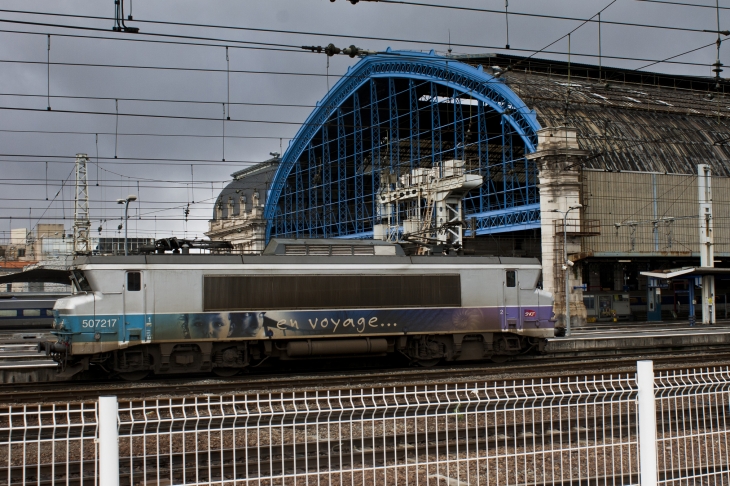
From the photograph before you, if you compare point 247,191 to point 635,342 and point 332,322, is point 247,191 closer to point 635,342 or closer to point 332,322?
point 635,342

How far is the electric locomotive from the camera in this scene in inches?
803

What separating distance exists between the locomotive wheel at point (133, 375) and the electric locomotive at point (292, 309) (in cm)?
8

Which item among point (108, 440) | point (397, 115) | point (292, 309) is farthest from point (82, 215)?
point (108, 440)

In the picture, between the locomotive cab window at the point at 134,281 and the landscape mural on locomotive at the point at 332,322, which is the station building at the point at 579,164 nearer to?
the landscape mural on locomotive at the point at 332,322

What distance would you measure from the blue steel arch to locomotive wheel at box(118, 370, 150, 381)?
18.5 meters

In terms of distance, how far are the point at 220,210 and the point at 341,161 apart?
29388 mm

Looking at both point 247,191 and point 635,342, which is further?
point 247,191

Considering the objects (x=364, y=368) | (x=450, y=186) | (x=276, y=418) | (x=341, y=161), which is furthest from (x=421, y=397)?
(x=341, y=161)

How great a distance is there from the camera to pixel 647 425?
7.79 meters

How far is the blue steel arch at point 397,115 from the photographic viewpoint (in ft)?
167

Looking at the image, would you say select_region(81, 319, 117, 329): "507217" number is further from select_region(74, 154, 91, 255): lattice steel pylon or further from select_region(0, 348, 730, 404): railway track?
select_region(74, 154, 91, 255): lattice steel pylon

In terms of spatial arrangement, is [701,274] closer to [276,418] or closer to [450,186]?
[450,186]

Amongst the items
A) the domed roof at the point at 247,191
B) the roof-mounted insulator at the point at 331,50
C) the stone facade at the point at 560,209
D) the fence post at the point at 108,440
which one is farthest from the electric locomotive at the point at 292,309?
the domed roof at the point at 247,191

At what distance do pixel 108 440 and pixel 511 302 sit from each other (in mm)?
19161
